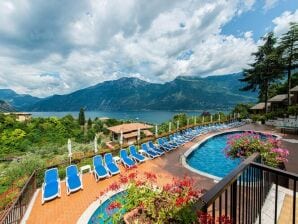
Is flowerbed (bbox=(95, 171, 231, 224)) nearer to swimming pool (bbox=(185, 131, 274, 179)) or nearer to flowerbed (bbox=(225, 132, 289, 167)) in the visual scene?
flowerbed (bbox=(225, 132, 289, 167))

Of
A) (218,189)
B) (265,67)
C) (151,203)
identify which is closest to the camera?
(218,189)

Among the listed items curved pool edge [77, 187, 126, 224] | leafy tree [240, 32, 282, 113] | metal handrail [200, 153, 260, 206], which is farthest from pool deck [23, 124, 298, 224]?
leafy tree [240, 32, 282, 113]

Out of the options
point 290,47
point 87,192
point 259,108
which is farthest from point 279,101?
point 87,192

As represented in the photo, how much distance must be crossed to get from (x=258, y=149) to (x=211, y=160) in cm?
677

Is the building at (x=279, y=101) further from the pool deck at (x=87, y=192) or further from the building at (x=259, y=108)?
the pool deck at (x=87, y=192)

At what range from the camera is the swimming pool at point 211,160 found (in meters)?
10.0

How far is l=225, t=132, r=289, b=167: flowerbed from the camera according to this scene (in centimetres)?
561

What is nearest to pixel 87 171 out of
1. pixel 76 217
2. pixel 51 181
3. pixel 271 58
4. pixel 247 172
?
pixel 51 181

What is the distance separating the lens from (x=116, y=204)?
10.4 ft

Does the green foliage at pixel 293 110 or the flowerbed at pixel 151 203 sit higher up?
the green foliage at pixel 293 110

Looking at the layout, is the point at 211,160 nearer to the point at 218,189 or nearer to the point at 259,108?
the point at 218,189

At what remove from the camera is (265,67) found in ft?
86.5

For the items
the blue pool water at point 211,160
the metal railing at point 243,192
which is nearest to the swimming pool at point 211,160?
the blue pool water at point 211,160

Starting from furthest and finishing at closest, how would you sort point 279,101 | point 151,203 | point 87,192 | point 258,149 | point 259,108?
1. point 259,108
2. point 279,101
3. point 87,192
4. point 258,149
5. point 151,203
